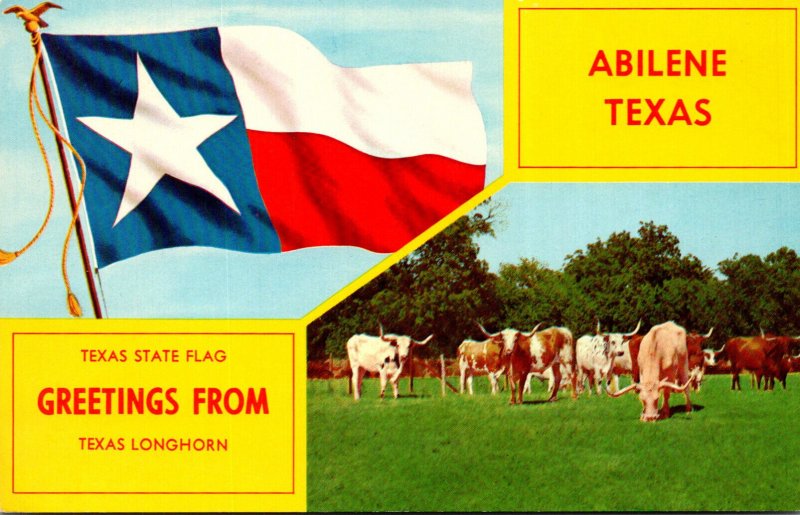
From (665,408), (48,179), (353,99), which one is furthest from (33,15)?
(665,408)

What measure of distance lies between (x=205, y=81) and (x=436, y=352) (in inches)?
78.8

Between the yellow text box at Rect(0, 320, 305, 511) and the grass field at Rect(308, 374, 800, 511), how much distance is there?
0.77 ft

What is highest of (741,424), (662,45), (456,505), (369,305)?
(662,45)

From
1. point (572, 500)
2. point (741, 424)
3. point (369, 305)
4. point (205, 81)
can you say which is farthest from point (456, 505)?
point (205, 81)

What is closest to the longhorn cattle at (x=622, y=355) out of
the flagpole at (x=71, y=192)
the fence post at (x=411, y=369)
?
the fence post at (x=411, y=369)

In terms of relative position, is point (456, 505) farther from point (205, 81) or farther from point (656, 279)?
point (205, 81)

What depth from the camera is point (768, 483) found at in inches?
269

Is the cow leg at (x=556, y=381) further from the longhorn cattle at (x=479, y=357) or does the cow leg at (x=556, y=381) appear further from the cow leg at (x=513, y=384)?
the longhorn cattle at (x=479, y=357)

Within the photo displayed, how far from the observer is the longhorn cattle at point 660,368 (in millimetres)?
6852

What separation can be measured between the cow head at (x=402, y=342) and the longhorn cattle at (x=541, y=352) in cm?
49

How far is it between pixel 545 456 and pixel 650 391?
0.72m

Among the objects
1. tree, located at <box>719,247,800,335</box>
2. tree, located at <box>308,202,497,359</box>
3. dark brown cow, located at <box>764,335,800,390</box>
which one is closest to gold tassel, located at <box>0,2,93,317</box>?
tree, located at <box>308,202,497,359</box>

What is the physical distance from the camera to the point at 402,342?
6.87 m

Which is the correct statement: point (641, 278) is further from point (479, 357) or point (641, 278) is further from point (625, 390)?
point (479, 357)
